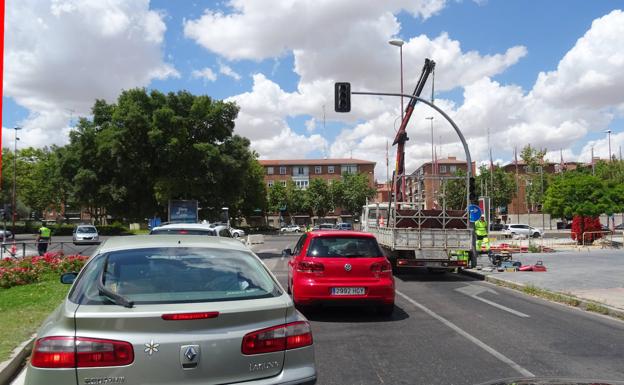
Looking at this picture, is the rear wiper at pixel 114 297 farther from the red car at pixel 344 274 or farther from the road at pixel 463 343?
the red car at pixel 344 274

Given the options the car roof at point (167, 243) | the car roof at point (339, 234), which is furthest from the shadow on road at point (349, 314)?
the car roof at point (167, 243)

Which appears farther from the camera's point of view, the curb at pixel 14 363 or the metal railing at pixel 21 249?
the metal railing at pixel 21 249

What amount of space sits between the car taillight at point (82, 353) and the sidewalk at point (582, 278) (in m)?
9.38

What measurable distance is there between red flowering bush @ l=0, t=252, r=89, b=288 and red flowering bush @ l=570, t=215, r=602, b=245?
26.8 metres

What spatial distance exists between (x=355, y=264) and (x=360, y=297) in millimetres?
563

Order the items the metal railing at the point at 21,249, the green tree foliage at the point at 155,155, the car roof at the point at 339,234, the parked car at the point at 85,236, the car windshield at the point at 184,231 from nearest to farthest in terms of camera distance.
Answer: the car roof at the point at 339,234 → the car windshield at the point at 184,231 → the metal railing at the point at 21,249 → the green tree foliage at the point at 155,155 → the parked car at the point at 85,236

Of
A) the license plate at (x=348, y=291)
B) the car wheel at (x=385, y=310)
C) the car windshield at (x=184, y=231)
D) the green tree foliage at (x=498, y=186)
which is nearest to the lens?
the license plate at (x=348, y=291)

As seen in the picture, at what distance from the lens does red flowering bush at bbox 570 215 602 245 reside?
29.5m

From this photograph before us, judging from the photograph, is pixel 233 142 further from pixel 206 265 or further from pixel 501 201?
pixel 501 201

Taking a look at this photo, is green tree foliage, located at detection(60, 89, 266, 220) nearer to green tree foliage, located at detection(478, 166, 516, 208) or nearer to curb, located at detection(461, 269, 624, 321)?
curb, located at detection(461, 269, 624, 321)

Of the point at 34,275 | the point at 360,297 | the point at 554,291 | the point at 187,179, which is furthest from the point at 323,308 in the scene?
the point at 187,179

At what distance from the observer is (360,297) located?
8500 mm

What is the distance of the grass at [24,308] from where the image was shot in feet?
21.2

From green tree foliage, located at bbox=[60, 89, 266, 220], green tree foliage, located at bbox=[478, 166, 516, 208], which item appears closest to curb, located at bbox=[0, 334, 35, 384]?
green tree foliage, located at bbox=[60, 89, 266, 220]
